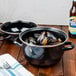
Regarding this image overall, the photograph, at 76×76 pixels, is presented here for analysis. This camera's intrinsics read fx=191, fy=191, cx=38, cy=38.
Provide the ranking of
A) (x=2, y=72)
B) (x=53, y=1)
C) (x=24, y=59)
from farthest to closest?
(x=53, y=1)
(x=24, y=59)
(x=2, y=72)

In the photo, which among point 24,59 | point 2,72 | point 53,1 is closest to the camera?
point 2,72

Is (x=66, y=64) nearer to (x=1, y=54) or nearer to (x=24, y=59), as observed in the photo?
(x=24, y=59)

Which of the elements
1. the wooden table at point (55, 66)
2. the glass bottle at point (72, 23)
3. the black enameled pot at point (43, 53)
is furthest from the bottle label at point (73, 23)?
the black enameled pot at point (43, 53)

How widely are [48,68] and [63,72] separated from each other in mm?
65

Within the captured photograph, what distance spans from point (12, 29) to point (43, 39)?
29 centimetres

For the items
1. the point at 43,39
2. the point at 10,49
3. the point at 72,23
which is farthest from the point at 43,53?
the point at 72,23

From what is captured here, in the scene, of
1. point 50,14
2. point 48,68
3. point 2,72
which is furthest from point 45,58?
point 50,14

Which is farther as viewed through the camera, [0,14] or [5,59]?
[0,14]

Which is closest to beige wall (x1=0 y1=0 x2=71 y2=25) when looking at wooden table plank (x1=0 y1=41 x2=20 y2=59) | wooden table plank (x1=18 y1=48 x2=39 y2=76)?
wooden table plank (x1=0 y1=41 x2=20 y2=59)

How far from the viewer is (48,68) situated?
794 millimetres

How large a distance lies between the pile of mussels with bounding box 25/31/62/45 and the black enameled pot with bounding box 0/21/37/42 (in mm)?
132

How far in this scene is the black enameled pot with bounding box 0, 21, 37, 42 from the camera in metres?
0.97

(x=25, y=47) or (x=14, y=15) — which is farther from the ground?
(x=25, y=47)

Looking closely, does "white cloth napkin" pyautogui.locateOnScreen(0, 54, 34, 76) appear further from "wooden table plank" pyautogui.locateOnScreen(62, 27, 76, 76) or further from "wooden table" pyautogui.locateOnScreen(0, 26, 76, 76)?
"wooden table plank" pyautogui.locateOnScreen(62, 27, 76, 76)
